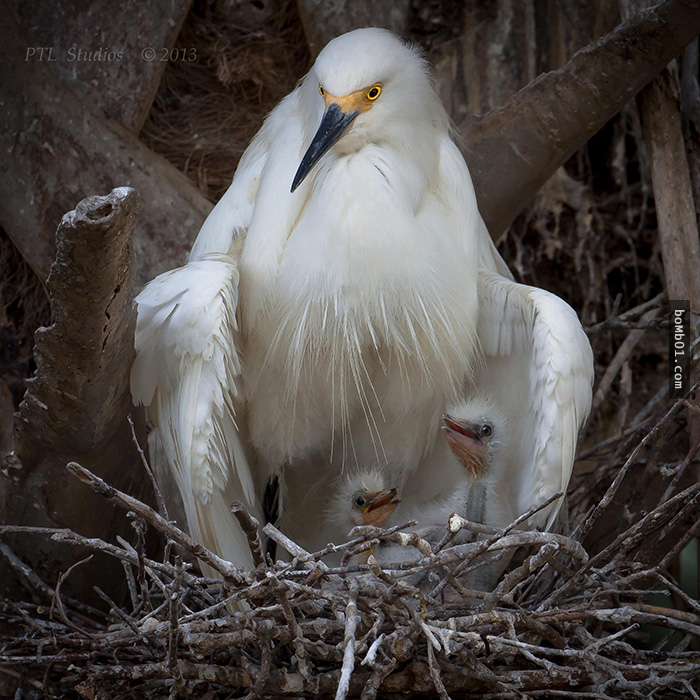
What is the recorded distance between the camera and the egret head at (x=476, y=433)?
2477 millimetres

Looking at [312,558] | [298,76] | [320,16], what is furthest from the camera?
[298,76]

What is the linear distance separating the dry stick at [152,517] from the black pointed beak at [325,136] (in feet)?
2.33

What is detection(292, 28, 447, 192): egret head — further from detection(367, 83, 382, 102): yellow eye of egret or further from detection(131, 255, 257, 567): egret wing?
detection(131, 255, 257, 567): egret wing

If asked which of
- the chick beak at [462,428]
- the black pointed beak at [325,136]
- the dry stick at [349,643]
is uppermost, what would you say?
the black pointed beak at [325,136]

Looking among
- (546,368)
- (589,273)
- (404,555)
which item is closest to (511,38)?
(589,273)

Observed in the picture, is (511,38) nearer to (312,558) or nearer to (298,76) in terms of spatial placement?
(298,76)

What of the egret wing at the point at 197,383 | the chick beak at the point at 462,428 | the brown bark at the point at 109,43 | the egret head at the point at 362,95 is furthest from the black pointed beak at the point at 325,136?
the brown bark at the point at 109,43

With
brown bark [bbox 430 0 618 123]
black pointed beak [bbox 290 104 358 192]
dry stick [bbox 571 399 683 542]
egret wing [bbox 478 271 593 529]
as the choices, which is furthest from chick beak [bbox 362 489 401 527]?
brown bark [bbox 430 0 618 123]

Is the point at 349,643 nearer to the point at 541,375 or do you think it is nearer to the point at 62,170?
the point at 541,375

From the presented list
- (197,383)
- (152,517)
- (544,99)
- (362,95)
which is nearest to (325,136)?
(362,95)

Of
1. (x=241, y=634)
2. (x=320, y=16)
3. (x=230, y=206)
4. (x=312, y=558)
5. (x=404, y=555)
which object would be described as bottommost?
(x=404, y=555)

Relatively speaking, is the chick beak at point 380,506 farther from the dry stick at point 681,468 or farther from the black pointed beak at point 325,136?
the black pointed beak at point 325,136

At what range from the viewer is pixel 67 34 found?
2.95 meters

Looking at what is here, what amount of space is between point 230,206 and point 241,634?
3.08 feet
